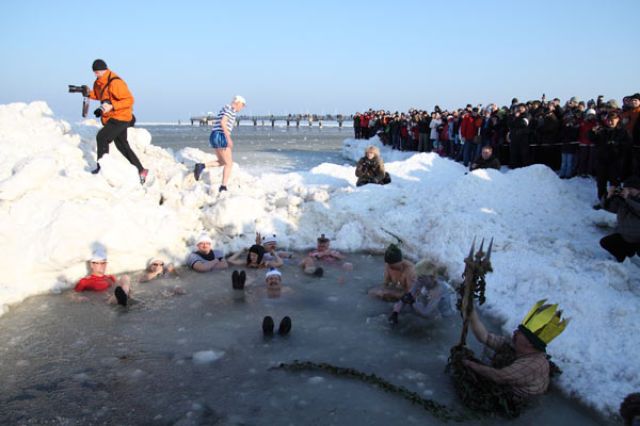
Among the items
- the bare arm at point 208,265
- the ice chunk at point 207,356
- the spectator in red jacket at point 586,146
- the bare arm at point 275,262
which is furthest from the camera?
the spectator in red jacket at point 586,146

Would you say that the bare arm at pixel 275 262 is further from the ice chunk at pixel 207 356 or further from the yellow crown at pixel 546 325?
the yellow crown at pixel 546 325

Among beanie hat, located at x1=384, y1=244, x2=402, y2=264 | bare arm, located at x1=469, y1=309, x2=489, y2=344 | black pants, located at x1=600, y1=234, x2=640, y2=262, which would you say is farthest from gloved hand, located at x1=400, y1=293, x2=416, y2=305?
black pants, located at x1=600, y1=234, x2=640, y2=262

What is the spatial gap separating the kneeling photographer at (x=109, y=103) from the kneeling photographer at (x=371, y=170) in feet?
15.4

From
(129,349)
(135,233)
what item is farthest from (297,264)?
(129,349)

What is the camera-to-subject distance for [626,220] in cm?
542

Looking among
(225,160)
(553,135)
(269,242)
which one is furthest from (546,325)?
(553,135)

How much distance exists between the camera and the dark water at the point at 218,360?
132 inches

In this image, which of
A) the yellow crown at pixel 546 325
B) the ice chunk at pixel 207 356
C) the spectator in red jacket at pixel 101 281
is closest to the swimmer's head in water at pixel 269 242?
the spectator in red jacket at pixel 101 281

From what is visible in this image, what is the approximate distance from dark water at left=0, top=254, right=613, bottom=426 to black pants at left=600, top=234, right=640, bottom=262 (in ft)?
7.58

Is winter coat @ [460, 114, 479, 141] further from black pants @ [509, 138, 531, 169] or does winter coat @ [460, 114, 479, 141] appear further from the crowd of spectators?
black pants @ [509, 138, 531, 169]

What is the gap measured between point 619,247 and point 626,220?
1.24 feet

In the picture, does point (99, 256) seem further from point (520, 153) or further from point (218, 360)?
point (520, 153)

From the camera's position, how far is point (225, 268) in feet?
22.0

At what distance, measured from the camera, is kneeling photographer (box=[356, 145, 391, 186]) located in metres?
9.83
